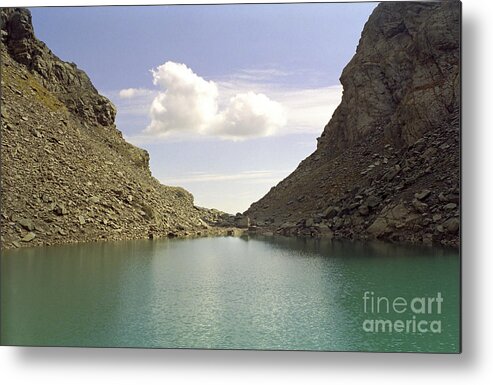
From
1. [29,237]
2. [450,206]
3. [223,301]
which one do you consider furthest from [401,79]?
[223,301]

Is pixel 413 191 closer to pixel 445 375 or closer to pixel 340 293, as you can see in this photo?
pixel 340 293

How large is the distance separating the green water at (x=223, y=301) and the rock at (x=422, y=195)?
3917 millimetres

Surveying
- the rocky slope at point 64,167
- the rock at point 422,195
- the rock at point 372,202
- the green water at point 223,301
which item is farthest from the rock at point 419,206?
the rocky slope at point 64,167

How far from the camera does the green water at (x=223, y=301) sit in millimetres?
11688

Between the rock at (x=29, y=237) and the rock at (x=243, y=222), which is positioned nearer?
the rock at (x=29, y=237)

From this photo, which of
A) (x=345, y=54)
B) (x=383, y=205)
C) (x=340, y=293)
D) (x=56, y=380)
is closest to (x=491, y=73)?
(x=345, y=54)

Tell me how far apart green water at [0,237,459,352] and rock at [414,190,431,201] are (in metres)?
3.92

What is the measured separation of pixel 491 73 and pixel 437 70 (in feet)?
74.1

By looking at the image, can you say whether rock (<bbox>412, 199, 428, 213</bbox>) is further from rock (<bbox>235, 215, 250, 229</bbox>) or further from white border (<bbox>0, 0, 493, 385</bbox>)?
rock (<bbox>235, 215, 250, 229</bbox>)

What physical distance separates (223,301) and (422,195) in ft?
45.7

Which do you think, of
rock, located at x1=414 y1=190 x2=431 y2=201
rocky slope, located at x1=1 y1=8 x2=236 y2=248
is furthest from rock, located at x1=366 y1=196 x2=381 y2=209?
rocky slope, located at x1=1 y1=8 x2=236 y2=248

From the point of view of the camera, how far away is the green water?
11.7 m

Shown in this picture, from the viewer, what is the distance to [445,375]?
424 inches

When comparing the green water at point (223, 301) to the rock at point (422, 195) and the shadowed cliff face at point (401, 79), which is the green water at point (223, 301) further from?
the shadowed cliff face at point (401, 79)
